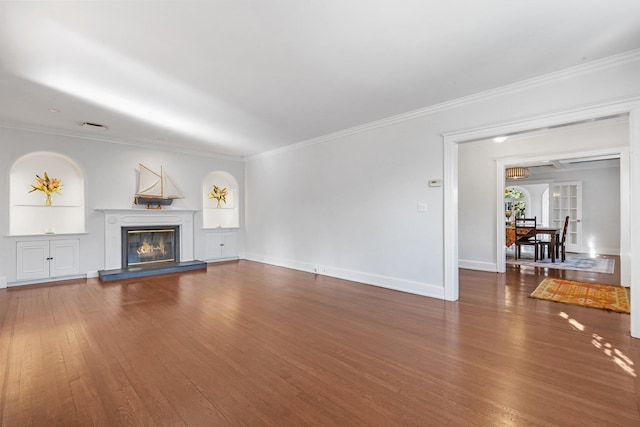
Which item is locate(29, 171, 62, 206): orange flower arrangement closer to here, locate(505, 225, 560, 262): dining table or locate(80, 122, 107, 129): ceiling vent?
locate(80, 122, 107, 129): ceiling vent

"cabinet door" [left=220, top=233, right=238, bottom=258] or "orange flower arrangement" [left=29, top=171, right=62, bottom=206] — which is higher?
"orange flower arrangement" [left=29, top=171, right=62, bottom=206]

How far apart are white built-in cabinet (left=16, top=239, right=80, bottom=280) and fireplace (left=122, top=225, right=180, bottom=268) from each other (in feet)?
2.60

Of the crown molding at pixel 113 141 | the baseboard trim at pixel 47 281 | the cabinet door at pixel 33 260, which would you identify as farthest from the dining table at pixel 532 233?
the cabinet door at pixel 33 260

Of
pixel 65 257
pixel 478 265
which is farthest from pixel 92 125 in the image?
pixel 478 265

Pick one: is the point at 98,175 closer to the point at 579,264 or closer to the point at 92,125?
the point at 92,125

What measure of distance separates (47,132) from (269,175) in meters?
4.04

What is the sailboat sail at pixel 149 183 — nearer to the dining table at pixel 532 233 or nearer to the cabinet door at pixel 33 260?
the cabinet door at pixel 33 260

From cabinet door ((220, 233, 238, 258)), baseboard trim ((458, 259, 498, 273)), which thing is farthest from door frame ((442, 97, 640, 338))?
cabinet door ((220, 233, 238, 258))

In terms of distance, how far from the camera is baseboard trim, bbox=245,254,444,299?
4203 millimetres

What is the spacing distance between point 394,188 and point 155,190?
4.93 meters

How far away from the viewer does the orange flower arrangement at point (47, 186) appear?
5371 millimetres

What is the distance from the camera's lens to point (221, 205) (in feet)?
26.3

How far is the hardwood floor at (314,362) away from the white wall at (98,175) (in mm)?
1488

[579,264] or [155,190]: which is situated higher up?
[155,190]
